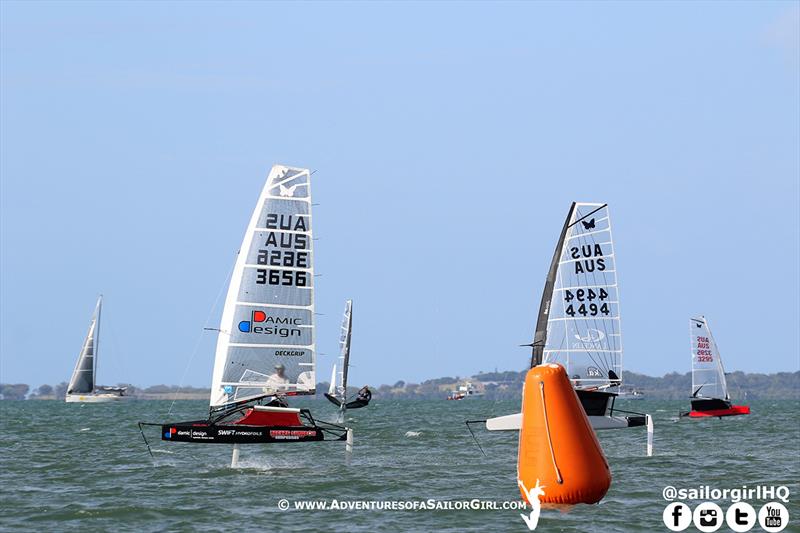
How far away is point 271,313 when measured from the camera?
3266 centimetres

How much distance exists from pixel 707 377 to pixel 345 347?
82.0ft

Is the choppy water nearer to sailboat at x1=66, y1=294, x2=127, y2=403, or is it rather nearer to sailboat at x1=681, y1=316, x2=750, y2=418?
sailboat at x1=681, y1=316, x2=750, y2=418

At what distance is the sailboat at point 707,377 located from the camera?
238 ft

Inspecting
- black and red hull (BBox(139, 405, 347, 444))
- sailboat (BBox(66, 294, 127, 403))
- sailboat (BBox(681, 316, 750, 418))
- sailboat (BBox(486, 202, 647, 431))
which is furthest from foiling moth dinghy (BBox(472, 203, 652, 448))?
sailboat (BBox(66, 294, 127, 403))

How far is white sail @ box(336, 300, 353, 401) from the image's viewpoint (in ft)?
274

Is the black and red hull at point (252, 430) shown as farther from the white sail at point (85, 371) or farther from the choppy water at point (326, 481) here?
the white sail at point (85, 371)

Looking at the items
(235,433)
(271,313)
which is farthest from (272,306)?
(235,433)

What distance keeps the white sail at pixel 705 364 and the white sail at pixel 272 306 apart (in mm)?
43649

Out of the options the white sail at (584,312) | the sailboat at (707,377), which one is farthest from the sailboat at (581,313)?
the sailboat at (707,377)

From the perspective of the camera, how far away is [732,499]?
2661 centimetres

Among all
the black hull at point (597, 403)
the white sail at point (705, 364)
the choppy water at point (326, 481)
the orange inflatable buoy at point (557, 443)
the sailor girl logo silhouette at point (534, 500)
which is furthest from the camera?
the white sail at point (705, 364)

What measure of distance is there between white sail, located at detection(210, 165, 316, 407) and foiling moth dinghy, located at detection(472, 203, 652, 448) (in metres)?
8.76

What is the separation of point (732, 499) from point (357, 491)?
8.50 meters

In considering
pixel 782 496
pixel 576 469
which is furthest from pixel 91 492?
pixel 782 496
